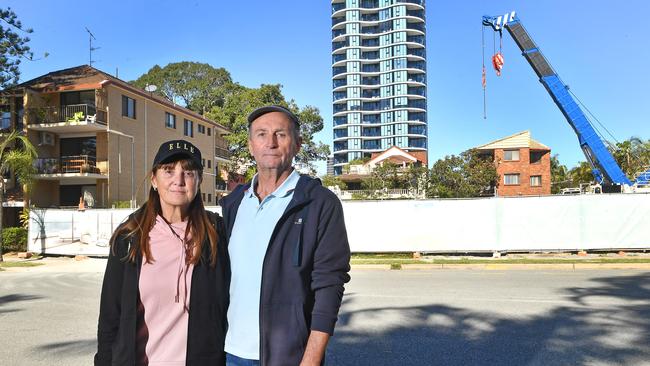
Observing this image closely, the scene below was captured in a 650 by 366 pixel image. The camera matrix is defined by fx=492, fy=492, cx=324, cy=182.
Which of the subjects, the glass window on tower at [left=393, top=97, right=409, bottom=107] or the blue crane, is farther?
the glass window on tower at [left=393, top=97, right=409, bottom=107]

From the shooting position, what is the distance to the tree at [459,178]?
42.0 metres

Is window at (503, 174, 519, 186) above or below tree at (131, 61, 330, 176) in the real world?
below

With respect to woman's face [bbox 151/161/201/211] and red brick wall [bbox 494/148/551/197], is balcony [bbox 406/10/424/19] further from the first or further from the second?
woman's face [bbox 151/161/201/211]

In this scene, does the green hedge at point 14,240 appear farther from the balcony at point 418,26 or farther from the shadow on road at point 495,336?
the balcony at point 418,26

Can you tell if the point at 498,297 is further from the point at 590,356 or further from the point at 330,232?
the point at 330,232

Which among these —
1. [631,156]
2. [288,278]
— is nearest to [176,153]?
[288,278]

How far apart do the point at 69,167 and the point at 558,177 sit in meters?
54.3

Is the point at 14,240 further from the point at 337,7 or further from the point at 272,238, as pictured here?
the point at 337,7

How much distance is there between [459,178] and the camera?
4247cm

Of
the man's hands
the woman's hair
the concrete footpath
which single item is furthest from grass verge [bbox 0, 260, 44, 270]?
the man's hands

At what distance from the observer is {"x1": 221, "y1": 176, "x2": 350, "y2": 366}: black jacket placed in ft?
7.14

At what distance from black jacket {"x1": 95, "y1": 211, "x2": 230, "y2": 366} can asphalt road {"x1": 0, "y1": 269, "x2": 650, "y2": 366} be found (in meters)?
3.16

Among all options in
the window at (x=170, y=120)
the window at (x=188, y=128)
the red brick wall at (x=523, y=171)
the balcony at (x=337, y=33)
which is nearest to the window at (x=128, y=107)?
the window at (x=170, y=120)

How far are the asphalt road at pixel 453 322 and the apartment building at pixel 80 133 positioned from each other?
17.6 metres
